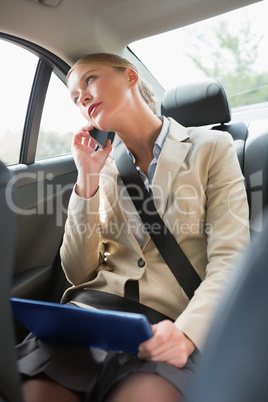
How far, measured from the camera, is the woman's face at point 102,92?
1361 mm

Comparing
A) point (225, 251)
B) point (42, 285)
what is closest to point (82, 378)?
point (225, 251)

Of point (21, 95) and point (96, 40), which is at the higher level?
point (96, 40)

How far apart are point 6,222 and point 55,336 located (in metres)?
0.50

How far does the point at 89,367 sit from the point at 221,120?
1.11m

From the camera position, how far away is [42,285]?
182cm

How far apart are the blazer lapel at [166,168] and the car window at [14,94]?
0.75 m

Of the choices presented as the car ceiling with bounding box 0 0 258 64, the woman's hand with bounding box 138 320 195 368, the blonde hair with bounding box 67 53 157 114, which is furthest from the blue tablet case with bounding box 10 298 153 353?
the car ceiling with bounding box 0 0 258 64

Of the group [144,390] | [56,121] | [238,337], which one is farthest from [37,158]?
[238,337]

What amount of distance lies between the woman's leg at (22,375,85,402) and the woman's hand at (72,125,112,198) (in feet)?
1.85

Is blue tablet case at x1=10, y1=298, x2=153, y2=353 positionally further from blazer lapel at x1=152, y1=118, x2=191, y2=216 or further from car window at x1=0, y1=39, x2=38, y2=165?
car window at x1=0, y1=39, x2=38, y2=165

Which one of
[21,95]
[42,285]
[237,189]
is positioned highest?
[21,95]

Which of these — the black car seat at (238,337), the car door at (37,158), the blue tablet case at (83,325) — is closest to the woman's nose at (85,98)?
the car door at (37,158)

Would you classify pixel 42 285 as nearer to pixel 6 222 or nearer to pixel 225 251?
pixel 225 251

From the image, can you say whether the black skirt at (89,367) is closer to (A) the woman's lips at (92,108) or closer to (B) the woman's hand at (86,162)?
(B) the woman's hand at (86,162)
